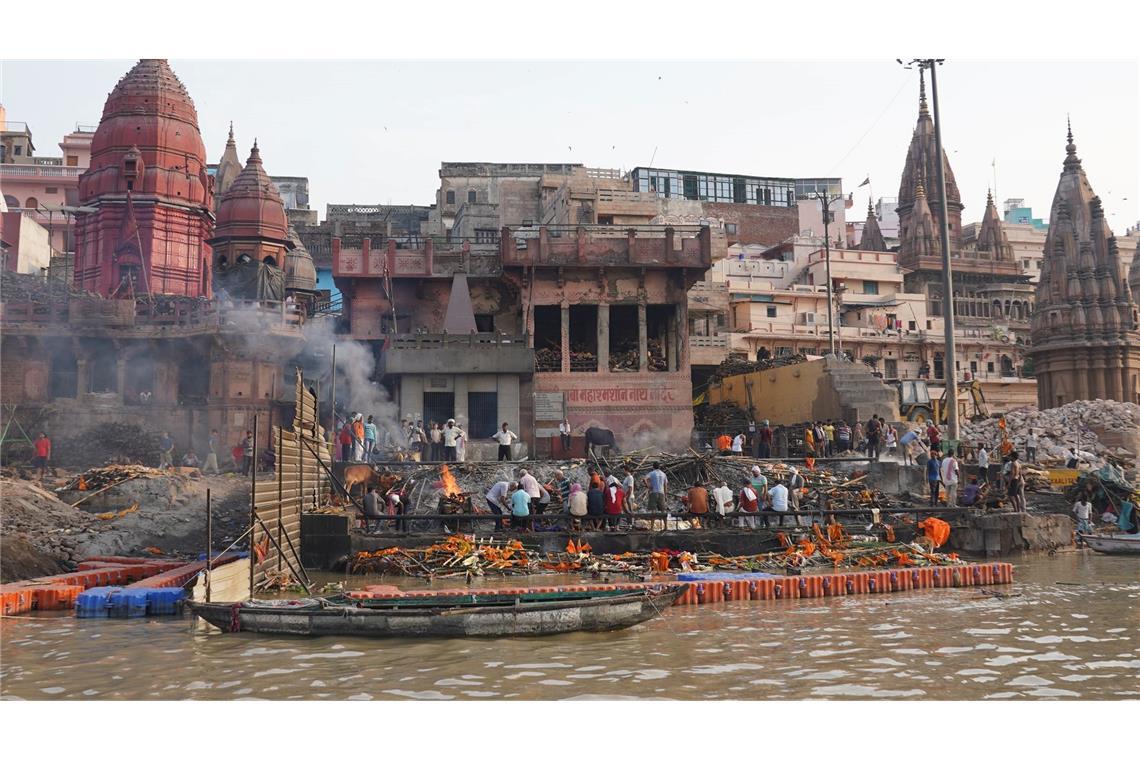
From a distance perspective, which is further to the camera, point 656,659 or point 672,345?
point 672,345

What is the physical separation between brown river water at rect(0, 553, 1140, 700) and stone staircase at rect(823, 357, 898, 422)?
1880 centimetres

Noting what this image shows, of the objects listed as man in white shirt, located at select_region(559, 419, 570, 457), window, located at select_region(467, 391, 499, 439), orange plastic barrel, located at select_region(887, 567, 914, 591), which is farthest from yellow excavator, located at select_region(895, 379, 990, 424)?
orange plastic barrel, located at select_region(887, 567, 914, 591)

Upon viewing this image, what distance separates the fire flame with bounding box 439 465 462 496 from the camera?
24.0m

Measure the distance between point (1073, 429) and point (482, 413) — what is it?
911 inches

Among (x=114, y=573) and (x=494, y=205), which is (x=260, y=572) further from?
(x=494, y=205)

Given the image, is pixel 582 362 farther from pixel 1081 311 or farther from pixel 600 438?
pixel 1081 311

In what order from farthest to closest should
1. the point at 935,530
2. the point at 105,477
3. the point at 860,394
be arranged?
the point at 860,394
the point at 105,477
the point at 935,530

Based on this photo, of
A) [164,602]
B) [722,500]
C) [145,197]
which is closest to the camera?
[164,602]

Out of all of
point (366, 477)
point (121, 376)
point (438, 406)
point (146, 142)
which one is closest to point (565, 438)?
point (438, 406)

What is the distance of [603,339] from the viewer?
35469mm

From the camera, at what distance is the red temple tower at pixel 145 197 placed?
4291 centimetres

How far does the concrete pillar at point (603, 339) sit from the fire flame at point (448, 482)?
1147 centimetres

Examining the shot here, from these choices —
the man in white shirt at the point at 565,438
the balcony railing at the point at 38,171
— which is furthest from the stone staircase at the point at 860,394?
the balcony railing at the point at 38,171

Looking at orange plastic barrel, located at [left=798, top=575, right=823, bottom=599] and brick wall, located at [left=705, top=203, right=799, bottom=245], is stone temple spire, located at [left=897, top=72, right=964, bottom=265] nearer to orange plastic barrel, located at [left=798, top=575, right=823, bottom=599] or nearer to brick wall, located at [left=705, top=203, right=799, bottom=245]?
brick wall, located at [left=705, top=203, right=799, bottom=245]
